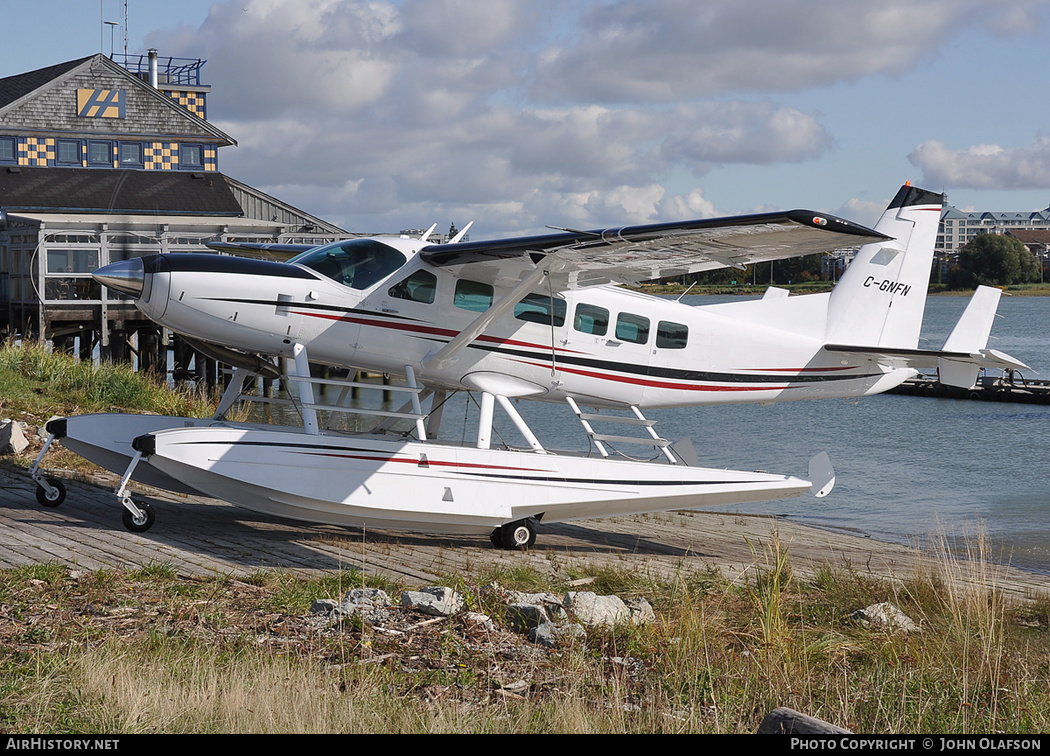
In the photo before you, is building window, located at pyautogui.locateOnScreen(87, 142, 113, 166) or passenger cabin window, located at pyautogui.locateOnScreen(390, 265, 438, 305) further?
building window, located at pyautogui.locateOnScreen(87, 142, 113, 166)

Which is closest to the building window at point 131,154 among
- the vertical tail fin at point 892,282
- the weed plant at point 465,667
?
the vertical tail fin at point 892,282

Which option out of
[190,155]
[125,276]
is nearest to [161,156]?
[190,155]

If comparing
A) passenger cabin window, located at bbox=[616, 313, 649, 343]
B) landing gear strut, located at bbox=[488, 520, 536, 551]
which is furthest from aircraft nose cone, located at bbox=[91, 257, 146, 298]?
passenger cabin window, located at bbox=[616, 313, 649, 343]

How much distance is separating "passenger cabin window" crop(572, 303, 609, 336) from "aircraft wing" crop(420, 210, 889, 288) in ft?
1.83

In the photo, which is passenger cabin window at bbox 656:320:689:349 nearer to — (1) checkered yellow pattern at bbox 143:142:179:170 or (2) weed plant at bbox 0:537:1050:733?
(2) weed plant at bbox 0:537:1050:733

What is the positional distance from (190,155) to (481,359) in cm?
3424

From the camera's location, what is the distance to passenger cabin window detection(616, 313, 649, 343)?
11.2 m

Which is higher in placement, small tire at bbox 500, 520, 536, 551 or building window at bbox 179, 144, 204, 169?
building window at bbox 179, 144, 204, 169

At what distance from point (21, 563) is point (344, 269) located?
4.14 meters

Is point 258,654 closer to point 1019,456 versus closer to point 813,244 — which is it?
point 813,244

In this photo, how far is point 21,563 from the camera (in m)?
7.38

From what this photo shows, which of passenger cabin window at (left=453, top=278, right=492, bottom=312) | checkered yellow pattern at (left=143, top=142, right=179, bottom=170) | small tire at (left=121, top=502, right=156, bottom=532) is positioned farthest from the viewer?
checkered yellow pattern at (left=143, top=142, right=179, bottom=170)

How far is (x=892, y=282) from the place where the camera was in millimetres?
12680

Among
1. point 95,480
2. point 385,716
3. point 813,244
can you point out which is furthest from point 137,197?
point 385,716
